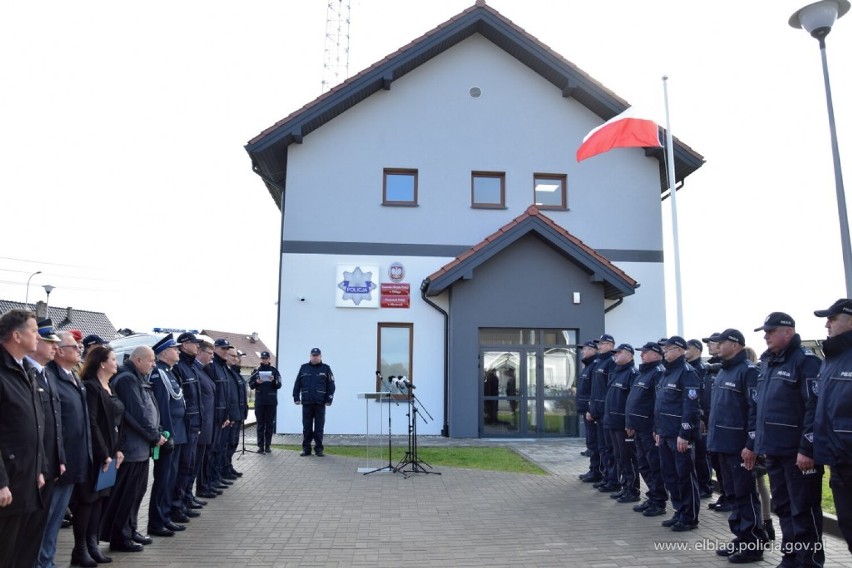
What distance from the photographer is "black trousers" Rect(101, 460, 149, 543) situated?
5.98 metres

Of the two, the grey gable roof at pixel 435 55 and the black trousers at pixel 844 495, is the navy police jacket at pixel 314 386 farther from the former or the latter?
the black trousers at pixel 844 495

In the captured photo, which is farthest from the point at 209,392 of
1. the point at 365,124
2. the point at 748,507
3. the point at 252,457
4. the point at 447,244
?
the point at 365,124

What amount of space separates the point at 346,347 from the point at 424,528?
847cm

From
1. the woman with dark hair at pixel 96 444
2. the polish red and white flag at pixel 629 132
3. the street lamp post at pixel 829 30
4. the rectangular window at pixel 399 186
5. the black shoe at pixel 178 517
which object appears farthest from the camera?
the rectangular window at pixel 399 186

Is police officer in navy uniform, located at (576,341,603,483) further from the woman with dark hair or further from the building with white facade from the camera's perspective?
the woman with dark hair

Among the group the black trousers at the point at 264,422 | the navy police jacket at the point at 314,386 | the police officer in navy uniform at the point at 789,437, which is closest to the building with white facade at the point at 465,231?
the black trousers at the point at 264,422

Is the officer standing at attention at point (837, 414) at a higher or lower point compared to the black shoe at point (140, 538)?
higher

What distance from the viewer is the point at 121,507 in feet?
19.7

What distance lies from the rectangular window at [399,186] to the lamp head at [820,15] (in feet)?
31.5

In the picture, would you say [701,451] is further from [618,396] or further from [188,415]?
[188,415]

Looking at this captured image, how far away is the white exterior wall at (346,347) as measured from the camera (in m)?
15.0

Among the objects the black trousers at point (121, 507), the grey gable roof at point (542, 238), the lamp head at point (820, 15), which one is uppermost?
the lamp head at point (820, 15)

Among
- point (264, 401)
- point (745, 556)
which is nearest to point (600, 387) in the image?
point (745, 556)

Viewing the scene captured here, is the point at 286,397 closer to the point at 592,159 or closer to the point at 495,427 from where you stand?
the point at 495,427
